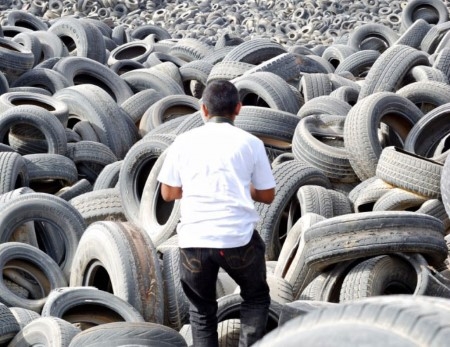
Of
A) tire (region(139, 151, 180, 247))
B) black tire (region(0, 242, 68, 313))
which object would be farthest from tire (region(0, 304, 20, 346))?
tire (region(139, 151, 180, 247))

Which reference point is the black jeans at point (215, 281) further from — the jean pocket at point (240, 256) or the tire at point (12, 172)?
the tire at point (12, 172)

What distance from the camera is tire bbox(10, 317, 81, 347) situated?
4.52 meters

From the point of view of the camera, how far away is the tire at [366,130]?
7.34 metres

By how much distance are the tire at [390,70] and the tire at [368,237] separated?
4.03 m

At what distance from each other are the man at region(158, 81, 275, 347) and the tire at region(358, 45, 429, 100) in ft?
17.6

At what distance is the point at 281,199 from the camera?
666cm

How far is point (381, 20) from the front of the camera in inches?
725

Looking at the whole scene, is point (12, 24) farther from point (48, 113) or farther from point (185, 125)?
point (185, 125)

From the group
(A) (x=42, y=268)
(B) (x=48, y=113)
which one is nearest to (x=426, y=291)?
(A) (x=42, y=268)

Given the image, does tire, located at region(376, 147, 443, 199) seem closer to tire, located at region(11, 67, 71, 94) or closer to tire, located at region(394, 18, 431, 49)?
tire, located at region(11, 67, 71, 94)

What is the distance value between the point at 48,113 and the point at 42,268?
9.55 ft

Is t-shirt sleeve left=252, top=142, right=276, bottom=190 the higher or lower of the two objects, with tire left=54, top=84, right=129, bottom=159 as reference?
higher

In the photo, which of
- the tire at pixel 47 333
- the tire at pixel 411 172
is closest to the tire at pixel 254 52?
the tire at pixel 411 172

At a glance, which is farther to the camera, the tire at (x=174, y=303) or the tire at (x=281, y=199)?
the tire at (x=281, y=199)
